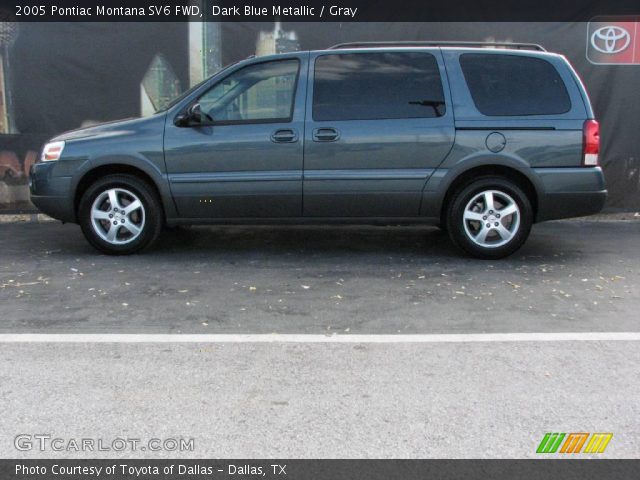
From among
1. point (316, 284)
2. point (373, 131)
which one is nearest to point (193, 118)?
point (373, 131)

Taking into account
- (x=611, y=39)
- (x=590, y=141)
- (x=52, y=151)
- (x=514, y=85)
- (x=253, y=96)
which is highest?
(x=611, y=39)

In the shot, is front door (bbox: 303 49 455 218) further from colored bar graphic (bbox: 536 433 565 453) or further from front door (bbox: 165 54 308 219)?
colored bar graphic (bbox: 536 433 565 453)

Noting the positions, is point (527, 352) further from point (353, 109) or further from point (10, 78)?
point (10, 78)

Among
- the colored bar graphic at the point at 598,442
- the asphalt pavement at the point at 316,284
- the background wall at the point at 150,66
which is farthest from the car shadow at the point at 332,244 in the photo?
the colored bar graphic at the point at 598,442

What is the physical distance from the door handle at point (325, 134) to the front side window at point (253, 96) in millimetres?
286

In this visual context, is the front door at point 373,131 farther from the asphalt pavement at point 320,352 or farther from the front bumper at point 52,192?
the front bumper at point 52,192

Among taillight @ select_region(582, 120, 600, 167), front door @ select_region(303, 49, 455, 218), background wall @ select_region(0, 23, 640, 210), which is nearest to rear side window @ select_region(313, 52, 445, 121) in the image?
front door @ select_region(303, 49, 455, 218)

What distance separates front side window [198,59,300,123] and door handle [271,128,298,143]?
4.5 inches

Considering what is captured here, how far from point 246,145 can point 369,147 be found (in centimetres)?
111

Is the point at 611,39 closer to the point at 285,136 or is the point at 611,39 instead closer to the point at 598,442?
the point at 285,136

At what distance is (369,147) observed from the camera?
616 cm

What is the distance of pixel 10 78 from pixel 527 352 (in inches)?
290

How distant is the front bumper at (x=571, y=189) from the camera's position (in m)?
6.16

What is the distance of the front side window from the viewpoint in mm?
6219
